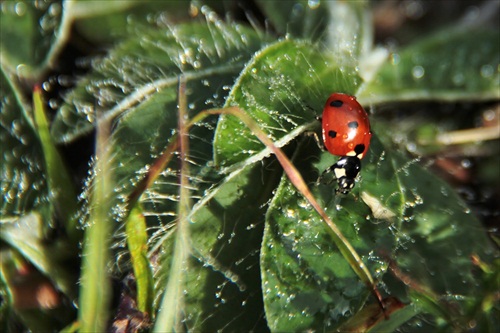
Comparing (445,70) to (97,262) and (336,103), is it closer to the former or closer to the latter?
(336,103)

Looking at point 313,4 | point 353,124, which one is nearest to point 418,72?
point 313,4

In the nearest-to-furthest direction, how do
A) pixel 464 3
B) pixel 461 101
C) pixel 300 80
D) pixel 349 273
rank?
pixel 349 273, pixel 300 80, pixel 461 101, pixel 464 3

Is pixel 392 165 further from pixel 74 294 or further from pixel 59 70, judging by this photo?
pixel 59 70

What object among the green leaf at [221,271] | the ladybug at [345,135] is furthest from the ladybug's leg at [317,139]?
the green leaf at [221,271]

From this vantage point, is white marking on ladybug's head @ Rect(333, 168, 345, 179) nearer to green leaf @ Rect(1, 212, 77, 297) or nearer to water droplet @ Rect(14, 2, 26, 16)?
green leaf @ Rect(1, 212, 77, 297)

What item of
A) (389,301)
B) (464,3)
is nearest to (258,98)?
(389,301)

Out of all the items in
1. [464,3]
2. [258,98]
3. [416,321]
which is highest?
[258,98]
